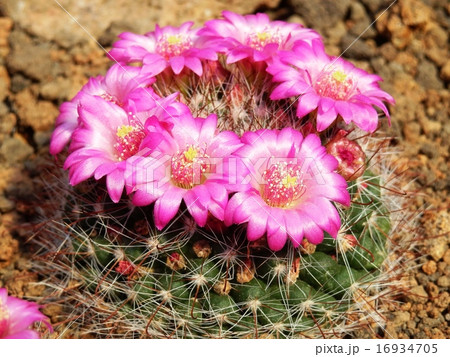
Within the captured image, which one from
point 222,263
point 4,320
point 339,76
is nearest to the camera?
point 4,320

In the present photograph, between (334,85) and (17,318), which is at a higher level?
(334,85)

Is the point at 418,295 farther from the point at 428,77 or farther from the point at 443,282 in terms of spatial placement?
the point at 428,77

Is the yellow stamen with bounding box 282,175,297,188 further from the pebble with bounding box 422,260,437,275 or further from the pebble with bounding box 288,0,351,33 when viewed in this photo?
the pebble with bounding box 288,0,351,33

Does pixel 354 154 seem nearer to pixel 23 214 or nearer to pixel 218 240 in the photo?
pixel 218 240

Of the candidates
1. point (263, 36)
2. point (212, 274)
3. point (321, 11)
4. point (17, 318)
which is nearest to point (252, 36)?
point (263, 36)

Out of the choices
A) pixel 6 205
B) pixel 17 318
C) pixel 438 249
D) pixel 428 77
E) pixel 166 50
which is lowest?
pixel 6 205

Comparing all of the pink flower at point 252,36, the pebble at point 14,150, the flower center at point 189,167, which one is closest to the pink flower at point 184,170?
the flower center at point 189,167

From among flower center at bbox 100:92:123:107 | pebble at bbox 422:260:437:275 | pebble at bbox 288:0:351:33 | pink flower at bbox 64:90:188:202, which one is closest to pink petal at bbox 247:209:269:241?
pink flower at bbox 64:90:188:202

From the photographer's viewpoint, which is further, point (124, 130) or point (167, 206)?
point (124, 130)

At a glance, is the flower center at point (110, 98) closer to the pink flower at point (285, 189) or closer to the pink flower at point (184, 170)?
the pink flower at point (184, 170)
